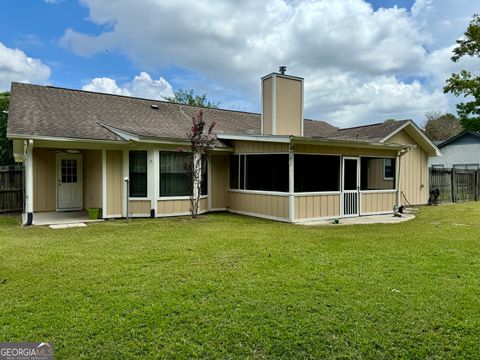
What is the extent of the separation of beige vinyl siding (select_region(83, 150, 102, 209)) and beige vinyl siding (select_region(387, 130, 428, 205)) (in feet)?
37.9

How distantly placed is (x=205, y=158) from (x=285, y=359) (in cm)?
870

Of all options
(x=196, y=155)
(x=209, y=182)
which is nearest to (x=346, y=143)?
(x=196, y=155)

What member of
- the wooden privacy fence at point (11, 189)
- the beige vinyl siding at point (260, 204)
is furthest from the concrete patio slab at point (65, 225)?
the beige vinyl siding at point (260, 204)

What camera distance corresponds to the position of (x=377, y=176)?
40.0ft

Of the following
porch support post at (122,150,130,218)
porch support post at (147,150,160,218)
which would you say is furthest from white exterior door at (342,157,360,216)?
porch support post at (122,150,130,218)

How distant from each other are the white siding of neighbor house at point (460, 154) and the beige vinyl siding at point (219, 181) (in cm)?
1558

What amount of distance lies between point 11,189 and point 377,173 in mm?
12968

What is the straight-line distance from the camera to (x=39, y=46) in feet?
51.7

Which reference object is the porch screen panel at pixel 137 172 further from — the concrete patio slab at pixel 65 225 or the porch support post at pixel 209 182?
the porch support post at pixel 209 182

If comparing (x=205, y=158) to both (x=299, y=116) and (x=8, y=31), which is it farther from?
(x=8, y=31)

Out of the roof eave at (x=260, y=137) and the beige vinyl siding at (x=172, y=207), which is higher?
the roof eave at (x=260, y=137)

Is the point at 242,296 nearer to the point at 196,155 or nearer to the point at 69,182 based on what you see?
the point at 196,155

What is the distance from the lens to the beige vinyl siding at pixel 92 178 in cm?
1079

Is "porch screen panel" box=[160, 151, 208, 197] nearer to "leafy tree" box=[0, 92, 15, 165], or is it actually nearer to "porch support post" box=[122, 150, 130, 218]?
"porch support post" box=[122, 150, 130, 218]
